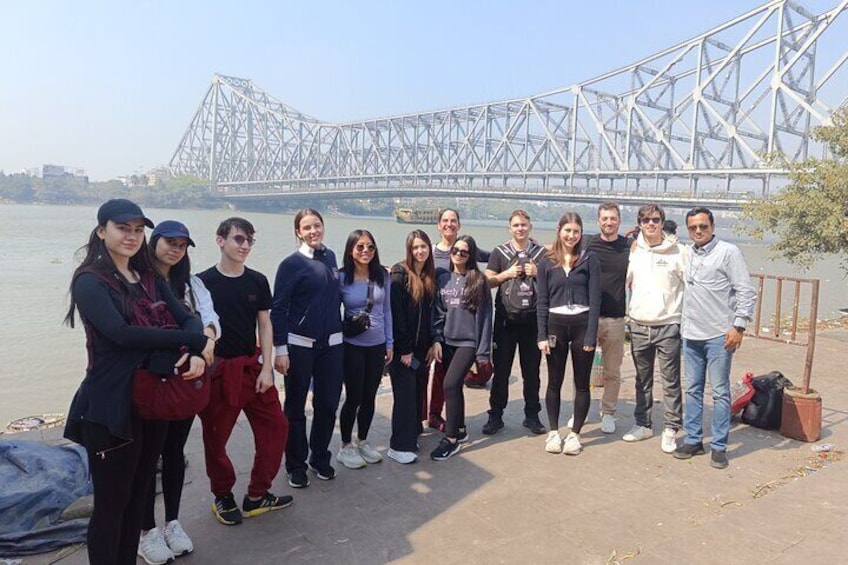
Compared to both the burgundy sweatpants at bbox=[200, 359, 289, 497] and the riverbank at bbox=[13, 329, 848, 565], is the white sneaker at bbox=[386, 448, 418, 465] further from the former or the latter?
the burgundy sweatpants at bbox=[200, 359, 289, 497]

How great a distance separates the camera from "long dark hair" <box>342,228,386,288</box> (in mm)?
3139

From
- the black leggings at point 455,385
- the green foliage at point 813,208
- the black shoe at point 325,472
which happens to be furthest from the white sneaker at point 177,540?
the green foliage at point 813,208

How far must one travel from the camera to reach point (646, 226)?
11.9 ft

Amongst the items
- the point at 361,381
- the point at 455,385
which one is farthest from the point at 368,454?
the point at 455,385

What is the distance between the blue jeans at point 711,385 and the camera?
3.36 meters

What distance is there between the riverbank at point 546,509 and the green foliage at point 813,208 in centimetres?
725

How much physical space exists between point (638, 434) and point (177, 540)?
8.56 feet

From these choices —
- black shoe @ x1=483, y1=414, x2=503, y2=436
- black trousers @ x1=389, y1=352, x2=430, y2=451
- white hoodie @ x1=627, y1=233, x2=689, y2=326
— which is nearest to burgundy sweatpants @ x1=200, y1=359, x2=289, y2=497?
black trousers @ x1=389, y1=352, x2=430, y2=451

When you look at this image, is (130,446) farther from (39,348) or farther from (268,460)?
(39,348)

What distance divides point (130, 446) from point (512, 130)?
199 ft

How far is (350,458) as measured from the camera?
3.22m

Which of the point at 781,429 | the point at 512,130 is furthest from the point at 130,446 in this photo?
the point at 512,130

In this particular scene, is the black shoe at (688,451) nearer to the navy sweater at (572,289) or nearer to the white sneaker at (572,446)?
the white sneaker at (572,446)

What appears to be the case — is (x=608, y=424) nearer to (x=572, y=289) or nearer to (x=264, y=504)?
(x=572, y=289)
